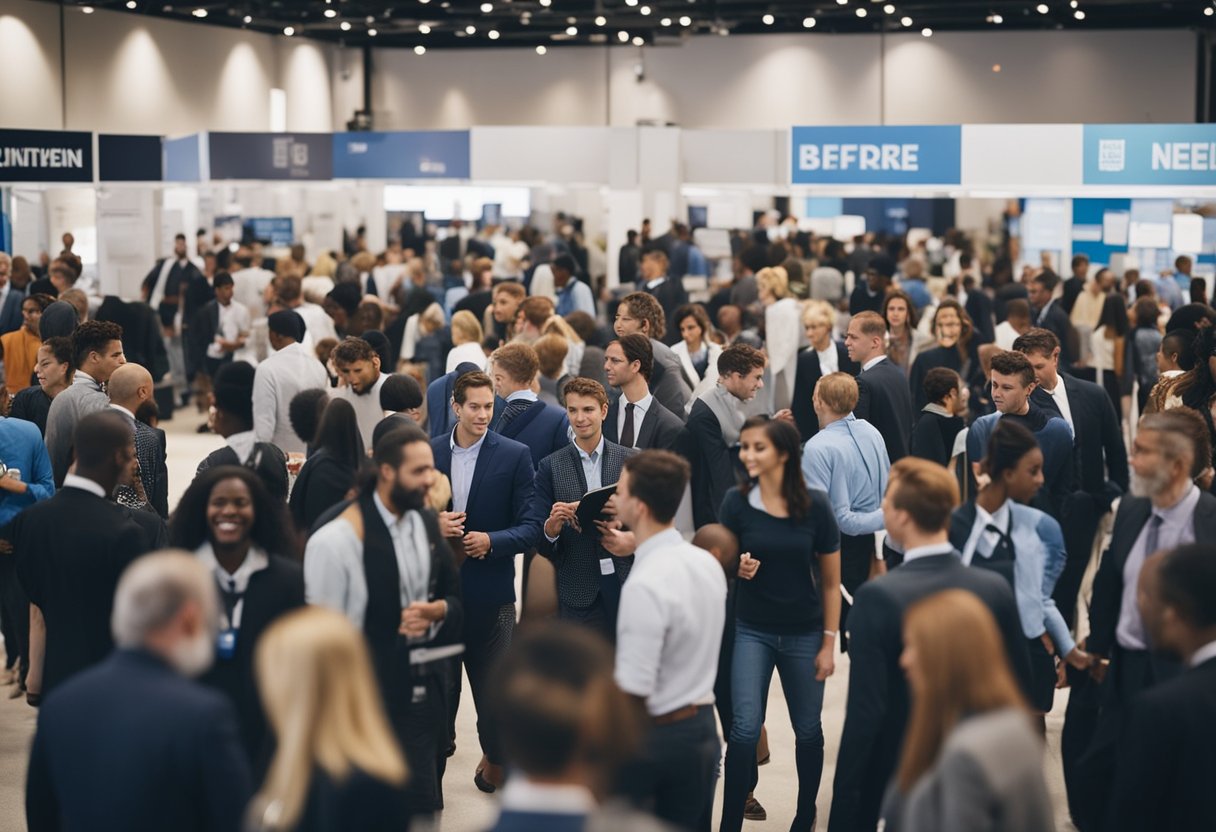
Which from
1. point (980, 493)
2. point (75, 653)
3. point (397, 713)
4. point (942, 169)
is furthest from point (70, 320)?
point (942, 169)

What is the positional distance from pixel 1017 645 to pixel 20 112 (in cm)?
1871

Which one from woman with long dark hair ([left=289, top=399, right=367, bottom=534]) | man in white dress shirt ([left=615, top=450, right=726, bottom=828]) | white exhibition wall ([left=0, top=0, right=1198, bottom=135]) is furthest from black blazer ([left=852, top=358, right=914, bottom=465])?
white exhibition wall ([left=0, top=0, right=1198, bottom=135])

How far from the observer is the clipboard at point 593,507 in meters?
5.29

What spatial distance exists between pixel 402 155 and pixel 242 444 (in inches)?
446

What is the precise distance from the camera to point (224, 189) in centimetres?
2175

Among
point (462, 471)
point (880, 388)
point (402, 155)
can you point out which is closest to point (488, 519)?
point (462, 471)

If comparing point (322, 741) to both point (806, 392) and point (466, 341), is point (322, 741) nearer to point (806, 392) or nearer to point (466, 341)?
point (806, 392)

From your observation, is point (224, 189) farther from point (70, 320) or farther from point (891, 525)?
point (891, 525)

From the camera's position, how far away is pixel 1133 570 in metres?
4.50

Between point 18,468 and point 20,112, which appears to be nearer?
point 18,468

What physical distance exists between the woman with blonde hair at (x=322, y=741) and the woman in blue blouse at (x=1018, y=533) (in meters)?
2.39

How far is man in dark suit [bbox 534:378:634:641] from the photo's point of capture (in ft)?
17.8

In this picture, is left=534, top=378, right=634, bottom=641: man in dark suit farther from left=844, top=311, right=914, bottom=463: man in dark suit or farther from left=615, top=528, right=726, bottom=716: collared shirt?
left=844, top=311, right=914, bottom=463: man in dark suit

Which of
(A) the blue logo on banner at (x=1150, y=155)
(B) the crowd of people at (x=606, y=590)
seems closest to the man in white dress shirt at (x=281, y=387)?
(B) the crowd of people at (x=606, y=590)
